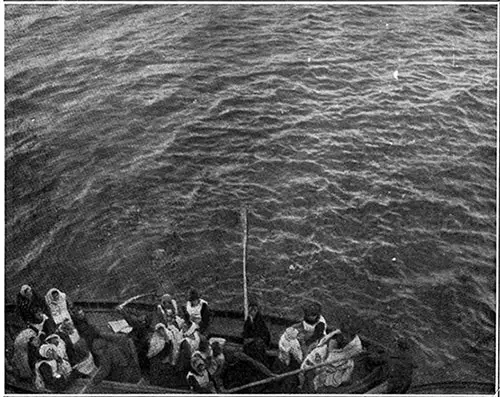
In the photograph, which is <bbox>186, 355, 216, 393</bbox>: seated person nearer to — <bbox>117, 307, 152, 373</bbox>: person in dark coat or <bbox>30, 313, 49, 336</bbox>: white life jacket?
<bbox>117, 307, 152, 373</bbox>: person in dark coat

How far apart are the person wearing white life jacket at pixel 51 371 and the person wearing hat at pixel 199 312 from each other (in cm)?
97

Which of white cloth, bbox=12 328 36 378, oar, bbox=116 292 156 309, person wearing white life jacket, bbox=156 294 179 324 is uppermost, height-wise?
oar, bbox=116 292 156 309

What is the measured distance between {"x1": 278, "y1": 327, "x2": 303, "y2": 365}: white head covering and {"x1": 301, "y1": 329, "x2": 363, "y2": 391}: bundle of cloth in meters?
0.08

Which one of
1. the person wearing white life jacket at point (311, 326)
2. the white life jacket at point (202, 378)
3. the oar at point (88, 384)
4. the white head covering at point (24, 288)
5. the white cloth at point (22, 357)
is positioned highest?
the white head covering at point (24, 288)

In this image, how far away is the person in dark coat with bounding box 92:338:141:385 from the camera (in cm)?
693

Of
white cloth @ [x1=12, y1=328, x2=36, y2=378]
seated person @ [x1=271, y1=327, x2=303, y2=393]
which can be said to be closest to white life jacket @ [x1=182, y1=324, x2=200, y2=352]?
seated person @ [x1=271, y1=327, x2=303, y2=393]

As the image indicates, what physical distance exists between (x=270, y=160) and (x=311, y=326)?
1.25 m

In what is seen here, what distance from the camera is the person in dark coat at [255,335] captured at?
6.89m

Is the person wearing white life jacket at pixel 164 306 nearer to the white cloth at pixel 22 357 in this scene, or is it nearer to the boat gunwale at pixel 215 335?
the boat gunwale at pixel 215 335

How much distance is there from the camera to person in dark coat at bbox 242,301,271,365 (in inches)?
271

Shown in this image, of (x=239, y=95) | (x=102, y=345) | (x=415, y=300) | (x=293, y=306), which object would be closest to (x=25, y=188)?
(x=102, y=345)

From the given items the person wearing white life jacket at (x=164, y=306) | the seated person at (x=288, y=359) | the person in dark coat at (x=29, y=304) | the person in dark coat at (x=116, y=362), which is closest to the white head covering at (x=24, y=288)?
the person in dark coat at (x=29, y=304)

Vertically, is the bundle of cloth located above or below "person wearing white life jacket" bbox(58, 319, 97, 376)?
below

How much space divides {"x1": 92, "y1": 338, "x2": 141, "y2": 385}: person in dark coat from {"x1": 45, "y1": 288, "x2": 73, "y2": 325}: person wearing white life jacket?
0.30m
